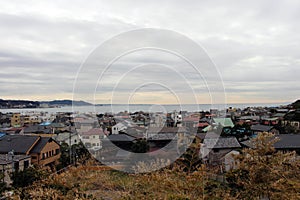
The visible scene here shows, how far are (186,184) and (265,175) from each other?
1.58 metres

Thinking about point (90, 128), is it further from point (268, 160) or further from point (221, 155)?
point (268, 160)

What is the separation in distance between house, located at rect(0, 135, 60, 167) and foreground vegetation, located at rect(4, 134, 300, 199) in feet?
19.4

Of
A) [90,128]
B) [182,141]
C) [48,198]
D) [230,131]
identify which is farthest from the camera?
[230,131]

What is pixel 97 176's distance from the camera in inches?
173

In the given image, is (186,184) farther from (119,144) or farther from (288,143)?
(119,144)

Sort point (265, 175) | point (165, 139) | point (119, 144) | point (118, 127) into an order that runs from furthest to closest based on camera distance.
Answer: point (118, 127) → point (165, 139) → point (119, 144) → point (265, 175)

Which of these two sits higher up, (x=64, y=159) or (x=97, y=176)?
(x=97, y=176)

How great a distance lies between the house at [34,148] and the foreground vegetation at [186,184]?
5.93m

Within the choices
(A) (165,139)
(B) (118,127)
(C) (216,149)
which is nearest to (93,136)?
(B) (118,127)

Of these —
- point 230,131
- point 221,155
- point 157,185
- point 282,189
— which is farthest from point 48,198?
point 230,131

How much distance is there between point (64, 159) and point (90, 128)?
497 centimetres

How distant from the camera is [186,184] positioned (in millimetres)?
3475

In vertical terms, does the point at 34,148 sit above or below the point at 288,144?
below

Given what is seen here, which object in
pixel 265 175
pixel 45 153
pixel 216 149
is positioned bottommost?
pixel 45 153
